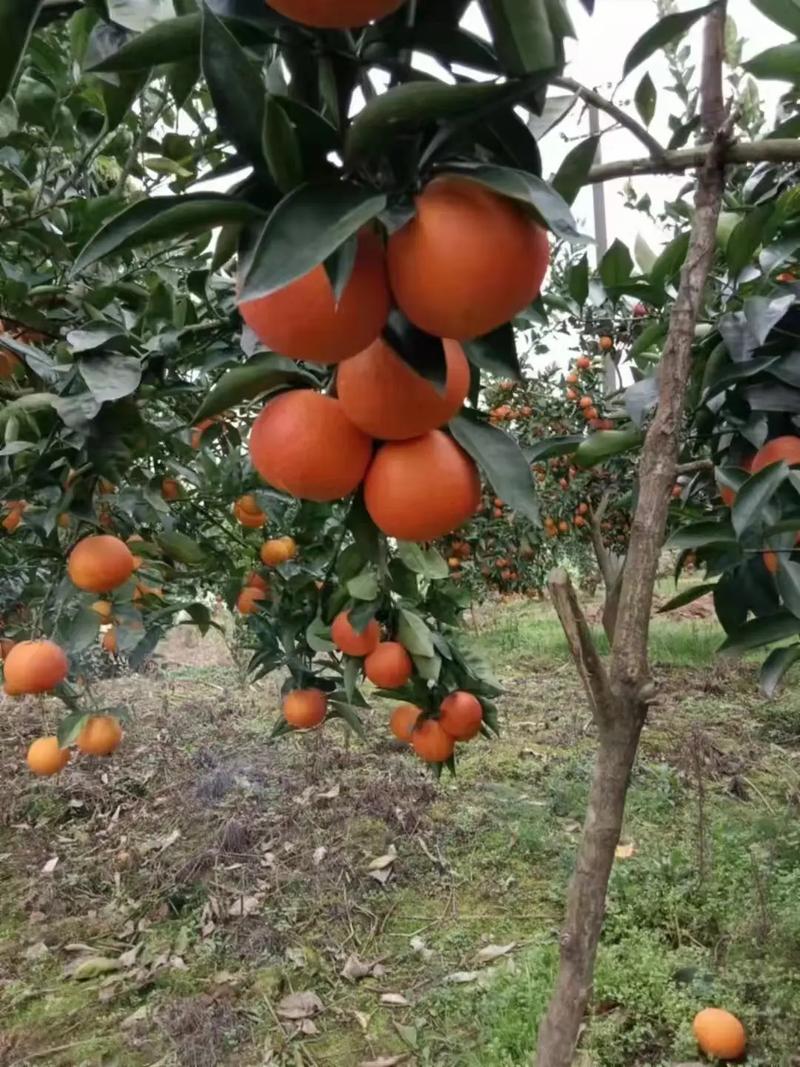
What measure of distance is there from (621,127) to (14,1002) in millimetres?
2644

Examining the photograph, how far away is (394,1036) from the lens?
2074 millimetres

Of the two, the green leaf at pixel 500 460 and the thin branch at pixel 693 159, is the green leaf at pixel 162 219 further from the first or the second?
the thin branch at pixel 693 159

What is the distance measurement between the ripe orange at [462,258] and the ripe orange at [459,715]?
1187 millimetres

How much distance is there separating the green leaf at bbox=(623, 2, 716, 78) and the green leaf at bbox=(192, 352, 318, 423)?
0.32 metres

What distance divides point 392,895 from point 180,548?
1.60m

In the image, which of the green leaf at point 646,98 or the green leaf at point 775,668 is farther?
the green leaf at point 775,668

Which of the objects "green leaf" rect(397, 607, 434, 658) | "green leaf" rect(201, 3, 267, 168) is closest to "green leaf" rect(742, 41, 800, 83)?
"green leaf" rect(201, 3, 267, 168)

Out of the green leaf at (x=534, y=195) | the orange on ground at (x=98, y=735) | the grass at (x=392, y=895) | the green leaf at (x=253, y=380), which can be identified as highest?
the green leaf at (x=534, y=195)

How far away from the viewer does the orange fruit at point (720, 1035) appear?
1687 mm

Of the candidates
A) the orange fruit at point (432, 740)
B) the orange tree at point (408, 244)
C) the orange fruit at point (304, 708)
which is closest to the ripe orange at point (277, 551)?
the orange fruit at point (304, 708)

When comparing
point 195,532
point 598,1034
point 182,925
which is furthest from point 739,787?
point 195,532

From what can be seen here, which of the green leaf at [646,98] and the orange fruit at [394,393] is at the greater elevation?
the green leaf at [646,98]

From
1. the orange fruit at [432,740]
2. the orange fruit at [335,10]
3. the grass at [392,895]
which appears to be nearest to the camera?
the orange fruit at [335,10]

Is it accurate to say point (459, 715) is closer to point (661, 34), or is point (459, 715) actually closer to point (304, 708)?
point (304, 708)
